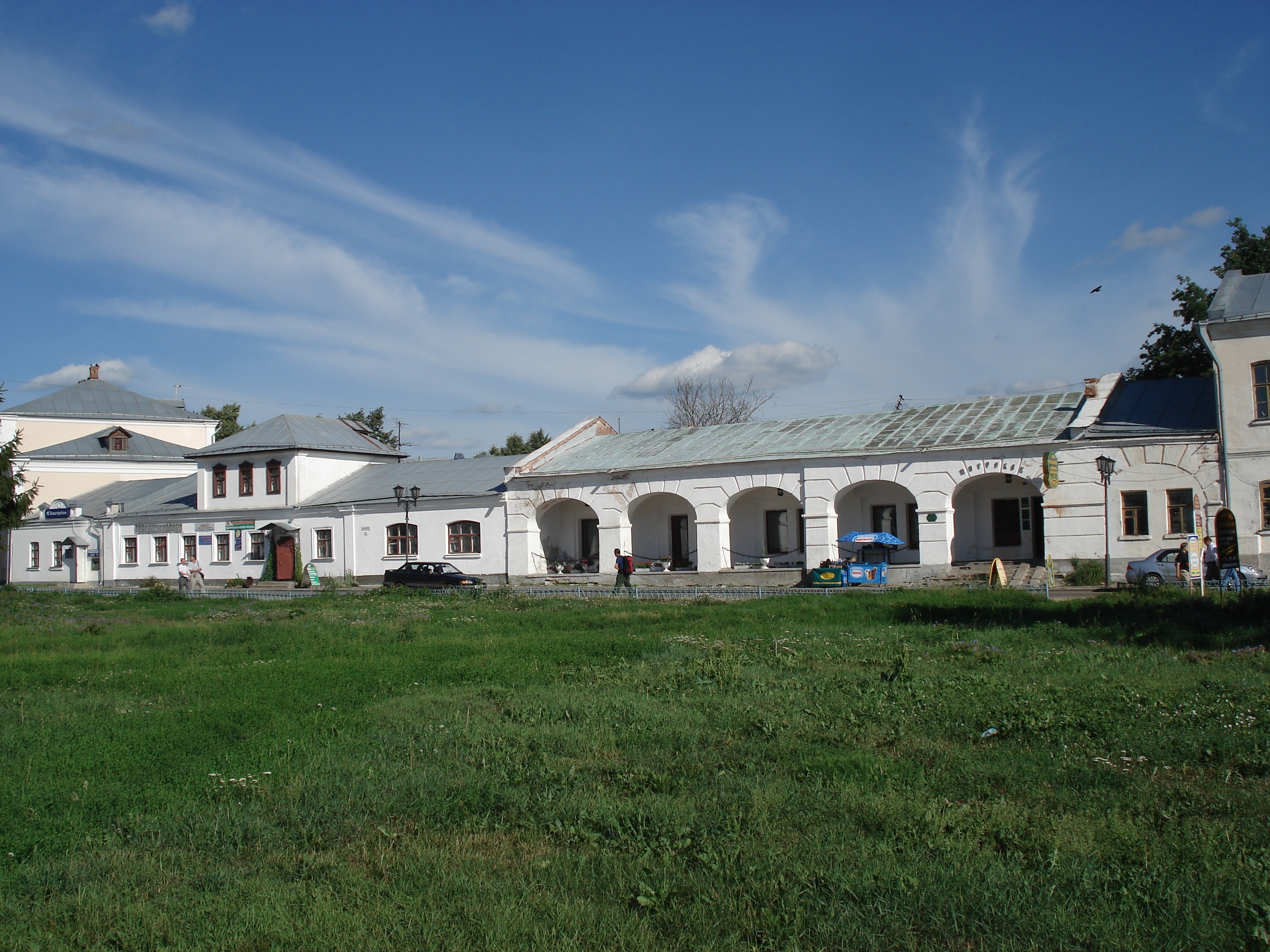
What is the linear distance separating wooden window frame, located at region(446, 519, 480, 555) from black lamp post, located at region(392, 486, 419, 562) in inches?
66.6

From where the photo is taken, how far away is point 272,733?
8672 millimetres

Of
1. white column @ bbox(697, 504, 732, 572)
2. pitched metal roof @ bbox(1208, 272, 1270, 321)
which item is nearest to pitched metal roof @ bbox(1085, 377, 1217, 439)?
pitched metal roof @ bbox(1208, 272, 1270, 321)

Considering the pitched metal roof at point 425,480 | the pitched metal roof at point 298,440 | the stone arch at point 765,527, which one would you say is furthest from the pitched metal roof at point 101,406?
the stone arch at point 765,527

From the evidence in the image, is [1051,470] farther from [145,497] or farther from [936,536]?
[145,497]

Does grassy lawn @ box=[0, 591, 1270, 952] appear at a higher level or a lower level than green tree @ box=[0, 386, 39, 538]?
lower

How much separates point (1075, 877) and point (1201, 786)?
7.02 ft

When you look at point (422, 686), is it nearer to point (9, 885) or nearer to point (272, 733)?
point (272, 733)

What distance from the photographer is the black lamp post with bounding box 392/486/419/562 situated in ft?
122

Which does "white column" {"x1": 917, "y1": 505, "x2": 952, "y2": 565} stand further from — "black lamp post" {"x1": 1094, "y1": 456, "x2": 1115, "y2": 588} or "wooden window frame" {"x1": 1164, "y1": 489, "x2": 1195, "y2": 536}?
"wooden window frame" {"x1": 1164, "y1": 489, "x2": 1195, "y2": 536}

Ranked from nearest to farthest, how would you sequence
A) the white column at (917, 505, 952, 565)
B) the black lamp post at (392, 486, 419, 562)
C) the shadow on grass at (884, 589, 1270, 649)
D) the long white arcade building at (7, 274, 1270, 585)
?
the shadow on grass at (884, 589, 1270, 649) < the long white arcade building at (7, 274, 1270, 585) < the white column at (917, 505, 952, 565) < the black lamp post at (392, 486, 419, 562)

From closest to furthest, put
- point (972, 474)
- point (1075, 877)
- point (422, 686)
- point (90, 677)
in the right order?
point (1075, 877), point (422, 686), point (90, 677), point (972, 474)

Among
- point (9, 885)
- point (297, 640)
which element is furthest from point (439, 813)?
point (297, 640)

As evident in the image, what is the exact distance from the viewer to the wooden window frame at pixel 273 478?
141 ft

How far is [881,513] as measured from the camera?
33.2m
